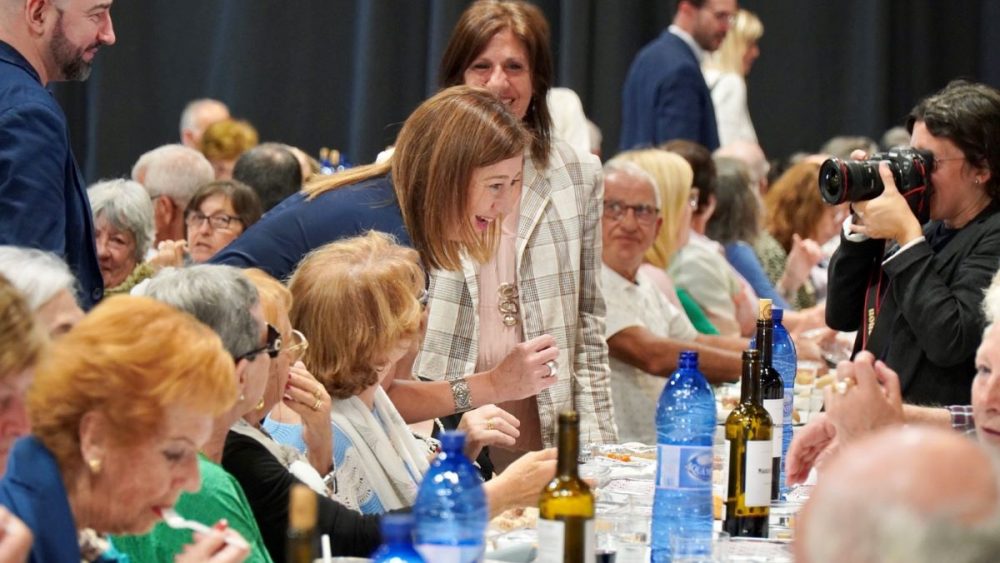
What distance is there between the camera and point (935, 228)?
3516 mm

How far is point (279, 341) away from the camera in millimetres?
2447

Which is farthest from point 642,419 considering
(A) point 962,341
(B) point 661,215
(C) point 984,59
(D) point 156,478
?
(C) point 984,59

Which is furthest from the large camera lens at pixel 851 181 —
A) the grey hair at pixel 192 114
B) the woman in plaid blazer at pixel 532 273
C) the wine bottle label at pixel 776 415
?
the grey hair at pixel 192 114

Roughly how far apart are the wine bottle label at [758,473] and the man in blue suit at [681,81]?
15.6 feet

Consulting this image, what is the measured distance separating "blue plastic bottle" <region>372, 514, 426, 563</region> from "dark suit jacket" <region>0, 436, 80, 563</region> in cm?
36

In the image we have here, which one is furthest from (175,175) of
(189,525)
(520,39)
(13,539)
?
(13,539)

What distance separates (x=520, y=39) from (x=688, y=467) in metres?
1.86

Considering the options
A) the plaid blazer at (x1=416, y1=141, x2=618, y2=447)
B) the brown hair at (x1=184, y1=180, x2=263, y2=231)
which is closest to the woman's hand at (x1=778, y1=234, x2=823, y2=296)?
the brown hair at (x1=184, y1=180, x2=263, y2=231)

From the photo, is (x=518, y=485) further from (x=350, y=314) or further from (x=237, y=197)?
(x=237, y=197)

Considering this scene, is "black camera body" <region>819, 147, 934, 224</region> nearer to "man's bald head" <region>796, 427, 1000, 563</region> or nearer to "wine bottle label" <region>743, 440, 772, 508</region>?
"wine bottle label" <region>743, 440, 772, 508</region>

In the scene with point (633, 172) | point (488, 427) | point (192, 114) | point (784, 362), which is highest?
point (192, 114)

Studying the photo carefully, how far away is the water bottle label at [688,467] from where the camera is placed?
2277mm

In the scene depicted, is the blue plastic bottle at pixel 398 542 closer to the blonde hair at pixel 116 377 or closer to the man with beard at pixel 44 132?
the blonde hair at pixel 116 377

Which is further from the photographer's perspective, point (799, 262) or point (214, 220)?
point (799, 262)
